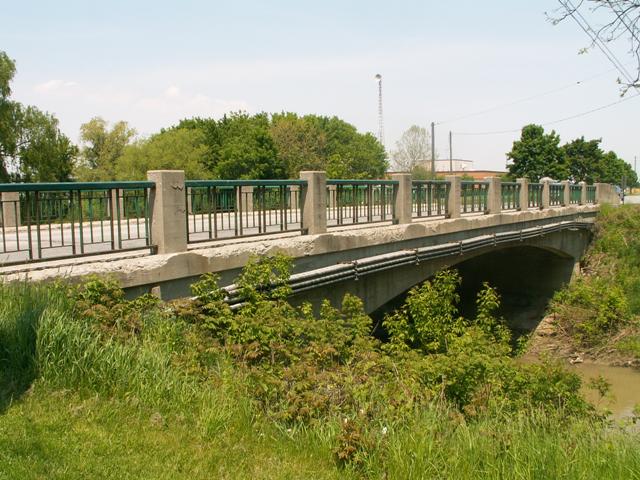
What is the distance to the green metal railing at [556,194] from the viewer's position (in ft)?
74.1

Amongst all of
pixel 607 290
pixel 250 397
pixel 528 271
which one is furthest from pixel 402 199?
pixel 528 271

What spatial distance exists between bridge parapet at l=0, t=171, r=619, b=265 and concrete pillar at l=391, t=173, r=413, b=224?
2 cm

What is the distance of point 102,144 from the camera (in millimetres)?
59062

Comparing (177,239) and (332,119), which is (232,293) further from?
(332,119)

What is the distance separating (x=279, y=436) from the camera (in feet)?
17.0

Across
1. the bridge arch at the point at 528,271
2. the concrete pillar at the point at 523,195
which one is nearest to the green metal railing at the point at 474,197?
the bridge arch at the point at 528,271

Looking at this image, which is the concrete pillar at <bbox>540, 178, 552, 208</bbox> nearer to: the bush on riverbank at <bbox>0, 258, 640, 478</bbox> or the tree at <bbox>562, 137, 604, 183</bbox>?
the bush on riverbank at <bbox>0, 258, 640, 478</bbox>

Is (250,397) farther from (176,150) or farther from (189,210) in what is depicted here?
(176,150)

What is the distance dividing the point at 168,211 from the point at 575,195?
21.8 metres

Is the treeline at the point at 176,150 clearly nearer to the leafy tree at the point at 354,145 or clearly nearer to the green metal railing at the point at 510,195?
the leafy tree at the point at 354,145

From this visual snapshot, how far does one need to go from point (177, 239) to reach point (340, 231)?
3503 millimetres

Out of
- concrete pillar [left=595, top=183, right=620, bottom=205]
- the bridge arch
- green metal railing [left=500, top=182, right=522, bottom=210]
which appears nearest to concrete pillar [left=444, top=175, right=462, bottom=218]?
green metal railing [left=500, top=182, right=522, bottom=210]

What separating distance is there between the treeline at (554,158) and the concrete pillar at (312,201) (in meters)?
46.0

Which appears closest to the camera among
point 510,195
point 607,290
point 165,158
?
point 510,195
